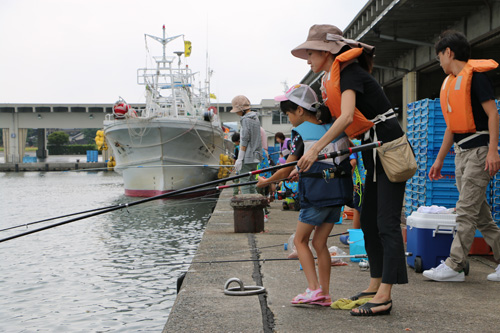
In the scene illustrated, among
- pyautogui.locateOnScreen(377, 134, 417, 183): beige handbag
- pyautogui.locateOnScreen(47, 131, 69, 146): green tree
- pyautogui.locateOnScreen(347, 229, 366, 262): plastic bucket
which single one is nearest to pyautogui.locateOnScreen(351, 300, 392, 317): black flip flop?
pyautogui.locateOnScreen(377, 134, 417, 183): beige handbag

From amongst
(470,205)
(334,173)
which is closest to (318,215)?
(334,173)

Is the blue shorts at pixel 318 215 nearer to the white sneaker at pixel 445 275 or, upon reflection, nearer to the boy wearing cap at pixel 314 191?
the boy wearing cap at pixel 314 191

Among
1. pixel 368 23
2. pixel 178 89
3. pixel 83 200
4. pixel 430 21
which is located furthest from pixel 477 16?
pixel 178 89

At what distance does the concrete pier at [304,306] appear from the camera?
3.61 meters

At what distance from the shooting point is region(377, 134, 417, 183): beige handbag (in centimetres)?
366

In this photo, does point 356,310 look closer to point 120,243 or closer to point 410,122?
point 410,122

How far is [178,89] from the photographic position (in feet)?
93.1

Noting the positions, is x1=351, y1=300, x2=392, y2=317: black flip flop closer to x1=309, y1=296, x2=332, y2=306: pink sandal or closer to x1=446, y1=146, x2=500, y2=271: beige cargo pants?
x1=309, y1=296, x2=332, y2=306: pink sandal

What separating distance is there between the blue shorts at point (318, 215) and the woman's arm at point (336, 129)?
55 centimetres

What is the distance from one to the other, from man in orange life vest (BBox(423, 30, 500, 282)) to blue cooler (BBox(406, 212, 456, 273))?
238 millimetres

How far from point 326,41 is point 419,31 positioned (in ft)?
46.3

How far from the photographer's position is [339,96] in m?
3.78

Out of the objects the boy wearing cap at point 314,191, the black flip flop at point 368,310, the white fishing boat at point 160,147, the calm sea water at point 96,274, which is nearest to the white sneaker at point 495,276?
the black flip flop at point 368,310

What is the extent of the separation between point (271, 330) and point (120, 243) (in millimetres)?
7227
